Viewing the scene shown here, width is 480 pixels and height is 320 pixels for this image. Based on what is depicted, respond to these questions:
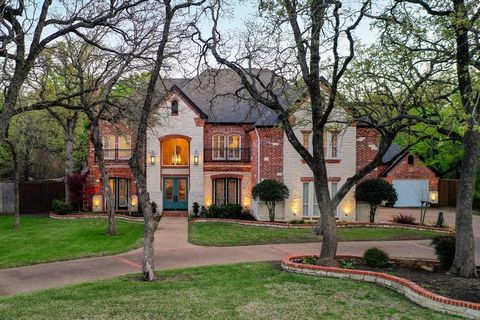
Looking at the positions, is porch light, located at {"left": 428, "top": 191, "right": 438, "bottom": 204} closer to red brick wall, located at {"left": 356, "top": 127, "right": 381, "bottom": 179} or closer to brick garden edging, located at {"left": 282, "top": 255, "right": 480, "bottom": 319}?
red brick wall, located at {"left": 356, "top": 127, "right": 381, "bottom": 179}

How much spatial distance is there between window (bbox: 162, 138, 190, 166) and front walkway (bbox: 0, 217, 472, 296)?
9158 mm

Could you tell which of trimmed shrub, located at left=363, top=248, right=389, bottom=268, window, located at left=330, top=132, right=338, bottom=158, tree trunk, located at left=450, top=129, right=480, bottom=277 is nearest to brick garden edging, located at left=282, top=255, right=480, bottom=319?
trimmed shrub, located at left=363, top=248, right=389, bottom=268

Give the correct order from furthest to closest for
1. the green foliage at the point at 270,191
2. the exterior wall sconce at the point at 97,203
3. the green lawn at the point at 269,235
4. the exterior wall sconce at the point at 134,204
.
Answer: the exterior wall sconce at the point at 97,203, the exterior wall sconce at the point at 134,204, the green foliage at the point at 270,191, the green lawn at the point at 269,235

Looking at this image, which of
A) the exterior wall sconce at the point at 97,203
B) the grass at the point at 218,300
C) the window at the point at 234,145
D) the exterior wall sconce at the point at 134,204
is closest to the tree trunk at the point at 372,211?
the window at the point at 234,145

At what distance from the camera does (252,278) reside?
11195 millimetres

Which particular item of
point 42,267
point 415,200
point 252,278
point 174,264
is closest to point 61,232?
point 42,267

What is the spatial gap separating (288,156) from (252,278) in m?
13.5

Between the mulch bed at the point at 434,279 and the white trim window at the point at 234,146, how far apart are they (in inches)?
583

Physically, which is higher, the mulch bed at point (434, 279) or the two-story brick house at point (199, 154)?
the two-story brick house at point (199, 154)

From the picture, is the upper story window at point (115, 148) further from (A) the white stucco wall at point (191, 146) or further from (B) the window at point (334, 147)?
(B) the window at point (334, 147)

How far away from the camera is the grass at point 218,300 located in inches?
321

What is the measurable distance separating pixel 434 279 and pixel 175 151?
19.7m

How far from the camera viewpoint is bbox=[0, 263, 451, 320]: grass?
26.8 feet

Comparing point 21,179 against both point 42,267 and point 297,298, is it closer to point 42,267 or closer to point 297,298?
point 42,267
